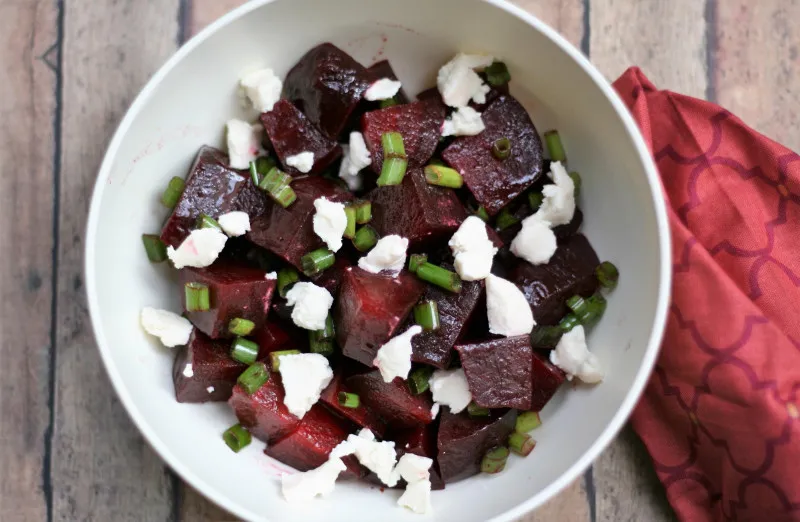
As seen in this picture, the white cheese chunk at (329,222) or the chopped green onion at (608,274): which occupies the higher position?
the white cheese chunk at (329,222)

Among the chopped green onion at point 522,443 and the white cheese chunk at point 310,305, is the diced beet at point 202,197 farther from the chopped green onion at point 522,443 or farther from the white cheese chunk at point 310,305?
the chopped green onion at point 522,443

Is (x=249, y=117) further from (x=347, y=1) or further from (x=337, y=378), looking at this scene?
(x=337, y=378)

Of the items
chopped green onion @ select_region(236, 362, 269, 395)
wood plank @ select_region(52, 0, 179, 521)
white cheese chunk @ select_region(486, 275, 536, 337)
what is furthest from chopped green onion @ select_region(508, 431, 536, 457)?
wood plank @ select_region(52, 0, 179, 521)

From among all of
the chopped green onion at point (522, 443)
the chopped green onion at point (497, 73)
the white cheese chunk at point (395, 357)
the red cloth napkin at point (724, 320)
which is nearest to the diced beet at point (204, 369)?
the white cheese chunk at point (395, 357)

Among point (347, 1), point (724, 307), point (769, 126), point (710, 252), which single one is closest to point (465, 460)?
point (724, 307)

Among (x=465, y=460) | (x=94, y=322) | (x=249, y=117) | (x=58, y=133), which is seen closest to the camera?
(x=94, y=322)

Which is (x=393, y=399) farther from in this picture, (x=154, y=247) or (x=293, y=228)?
(x=154, y=247)

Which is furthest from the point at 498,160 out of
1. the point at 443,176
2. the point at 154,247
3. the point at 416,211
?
the point at 154,247
